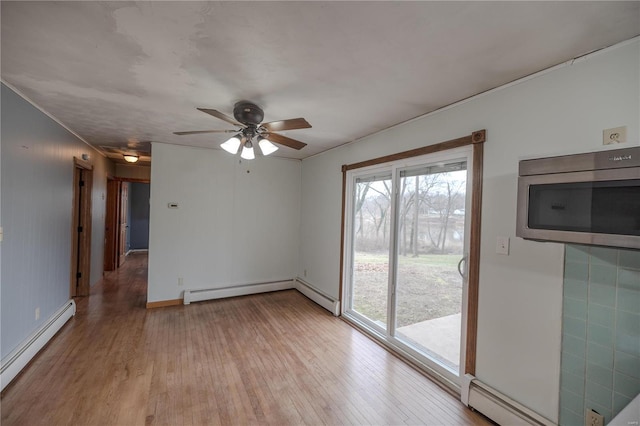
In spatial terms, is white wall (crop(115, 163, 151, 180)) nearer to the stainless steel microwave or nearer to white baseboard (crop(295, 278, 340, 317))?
white baseboard (crop(295, 278, 340, 317))

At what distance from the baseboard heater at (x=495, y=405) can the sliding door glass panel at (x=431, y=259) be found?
0.26 m

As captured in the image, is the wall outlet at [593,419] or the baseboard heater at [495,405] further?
the baseboard heater at [495,405]

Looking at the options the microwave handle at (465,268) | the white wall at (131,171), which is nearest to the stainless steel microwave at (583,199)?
the microwave handle at (465,268)

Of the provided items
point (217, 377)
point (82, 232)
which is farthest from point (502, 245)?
point (82, 232)

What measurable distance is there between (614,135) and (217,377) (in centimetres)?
325

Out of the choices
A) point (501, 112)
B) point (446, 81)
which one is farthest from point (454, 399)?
point (446, 81)

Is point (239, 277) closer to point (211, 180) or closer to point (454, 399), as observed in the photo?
point (211, 180)

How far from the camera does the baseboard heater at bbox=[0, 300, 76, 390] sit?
7.18ft

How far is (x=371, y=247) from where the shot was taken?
3.54 meters

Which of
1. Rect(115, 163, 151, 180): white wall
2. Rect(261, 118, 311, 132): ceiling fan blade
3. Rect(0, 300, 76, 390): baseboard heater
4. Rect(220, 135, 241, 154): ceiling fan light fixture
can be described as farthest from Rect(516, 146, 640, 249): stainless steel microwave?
Rect(115, 163, 151, 180): white wall

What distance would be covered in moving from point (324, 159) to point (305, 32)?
300 centimetres

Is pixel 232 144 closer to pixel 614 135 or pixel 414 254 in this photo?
pixel 414 254

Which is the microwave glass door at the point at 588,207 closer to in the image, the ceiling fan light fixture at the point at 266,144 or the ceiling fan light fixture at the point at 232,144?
the ceiling fan light fixture at the point at 266,144

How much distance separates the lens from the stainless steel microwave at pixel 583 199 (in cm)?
114
